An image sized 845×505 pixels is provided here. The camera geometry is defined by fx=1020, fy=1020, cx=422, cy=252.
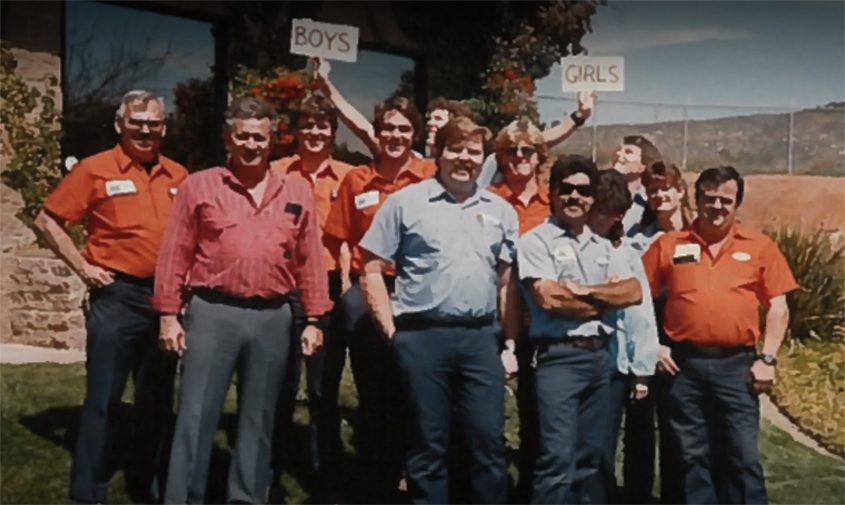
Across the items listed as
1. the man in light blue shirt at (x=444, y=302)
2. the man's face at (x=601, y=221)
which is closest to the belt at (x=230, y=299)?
the man in light blue shirt at (x=444, y=302)

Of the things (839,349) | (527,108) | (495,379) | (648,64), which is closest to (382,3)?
(527,108)

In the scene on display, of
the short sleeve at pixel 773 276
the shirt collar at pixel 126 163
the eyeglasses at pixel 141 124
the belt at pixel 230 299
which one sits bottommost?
Answer: the belt at pixel 230 299

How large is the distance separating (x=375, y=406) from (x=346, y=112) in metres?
1.07

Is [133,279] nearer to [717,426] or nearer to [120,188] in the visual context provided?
[120,188]

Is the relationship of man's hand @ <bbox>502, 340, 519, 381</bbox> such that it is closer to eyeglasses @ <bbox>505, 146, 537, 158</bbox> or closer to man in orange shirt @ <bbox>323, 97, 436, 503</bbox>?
man in orange shirt @ <bbox>323, 97, 436, 503</bbox>

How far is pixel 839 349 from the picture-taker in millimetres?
4176

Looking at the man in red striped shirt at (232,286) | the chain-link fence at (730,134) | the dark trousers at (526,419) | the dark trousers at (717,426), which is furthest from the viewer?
the chain-link fence at (730,134)

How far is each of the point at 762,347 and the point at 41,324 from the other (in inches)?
103

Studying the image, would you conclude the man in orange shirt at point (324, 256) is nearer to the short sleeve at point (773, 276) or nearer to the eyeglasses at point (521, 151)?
the eyeglasses at point (521, 151)

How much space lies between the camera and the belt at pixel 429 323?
10.8ft

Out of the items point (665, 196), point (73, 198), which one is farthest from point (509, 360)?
point (73, 198)

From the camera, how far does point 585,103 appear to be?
3814 mm

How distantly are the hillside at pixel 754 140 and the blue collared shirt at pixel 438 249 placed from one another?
79 cm

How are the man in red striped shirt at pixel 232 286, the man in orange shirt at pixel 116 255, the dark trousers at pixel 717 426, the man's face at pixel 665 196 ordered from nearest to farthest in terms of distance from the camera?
the man in red striped shirt at pixel 232 286
the man in orange shirt at pixel 116 255
the dark trousers at pixel 717 426
the man's face at pixel 665 196
